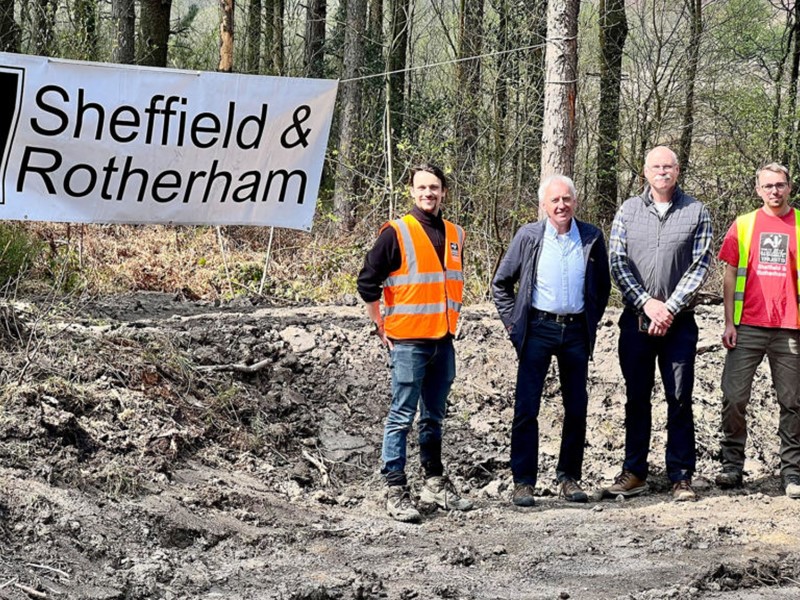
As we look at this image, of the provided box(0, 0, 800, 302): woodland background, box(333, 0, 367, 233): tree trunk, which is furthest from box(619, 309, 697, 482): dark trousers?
box(333, 0, 367, 233): tree trunk

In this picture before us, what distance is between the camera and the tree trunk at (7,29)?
56.5ft

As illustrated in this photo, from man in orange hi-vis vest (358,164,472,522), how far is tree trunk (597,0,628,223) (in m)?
10.9

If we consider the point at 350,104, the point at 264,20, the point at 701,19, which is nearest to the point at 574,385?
the point at 350,104

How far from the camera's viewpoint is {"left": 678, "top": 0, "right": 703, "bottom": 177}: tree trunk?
1728cm

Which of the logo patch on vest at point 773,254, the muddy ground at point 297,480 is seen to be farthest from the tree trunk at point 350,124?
the logo patch on vest at point 773,254

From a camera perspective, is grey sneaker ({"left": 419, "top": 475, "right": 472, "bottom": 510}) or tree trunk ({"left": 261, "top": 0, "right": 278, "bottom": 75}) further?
tree trunk ({"left": 261, "top": 0, "right": 278, "bottom": 75})

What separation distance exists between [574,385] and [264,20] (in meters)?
19.7

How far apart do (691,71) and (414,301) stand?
12037 mm

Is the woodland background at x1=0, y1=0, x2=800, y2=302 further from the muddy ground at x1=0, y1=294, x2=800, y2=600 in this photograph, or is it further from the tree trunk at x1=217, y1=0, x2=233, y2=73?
the muddy ground at x1=0, y1=294, x2=800, y2=600

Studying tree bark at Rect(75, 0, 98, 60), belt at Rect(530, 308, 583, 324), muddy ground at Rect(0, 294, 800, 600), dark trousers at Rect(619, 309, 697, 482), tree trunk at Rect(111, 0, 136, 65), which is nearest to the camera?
muddy ground at Rect(0, 294, 800, 600)

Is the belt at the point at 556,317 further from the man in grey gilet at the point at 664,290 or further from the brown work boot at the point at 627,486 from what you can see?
the brown work boot at the point at 627,486

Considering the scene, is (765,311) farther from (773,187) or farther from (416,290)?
(416,290)

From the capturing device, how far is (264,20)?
25078 millimetres

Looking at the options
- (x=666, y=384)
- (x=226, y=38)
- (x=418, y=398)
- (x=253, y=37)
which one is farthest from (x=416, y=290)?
(x=253, y=37)
